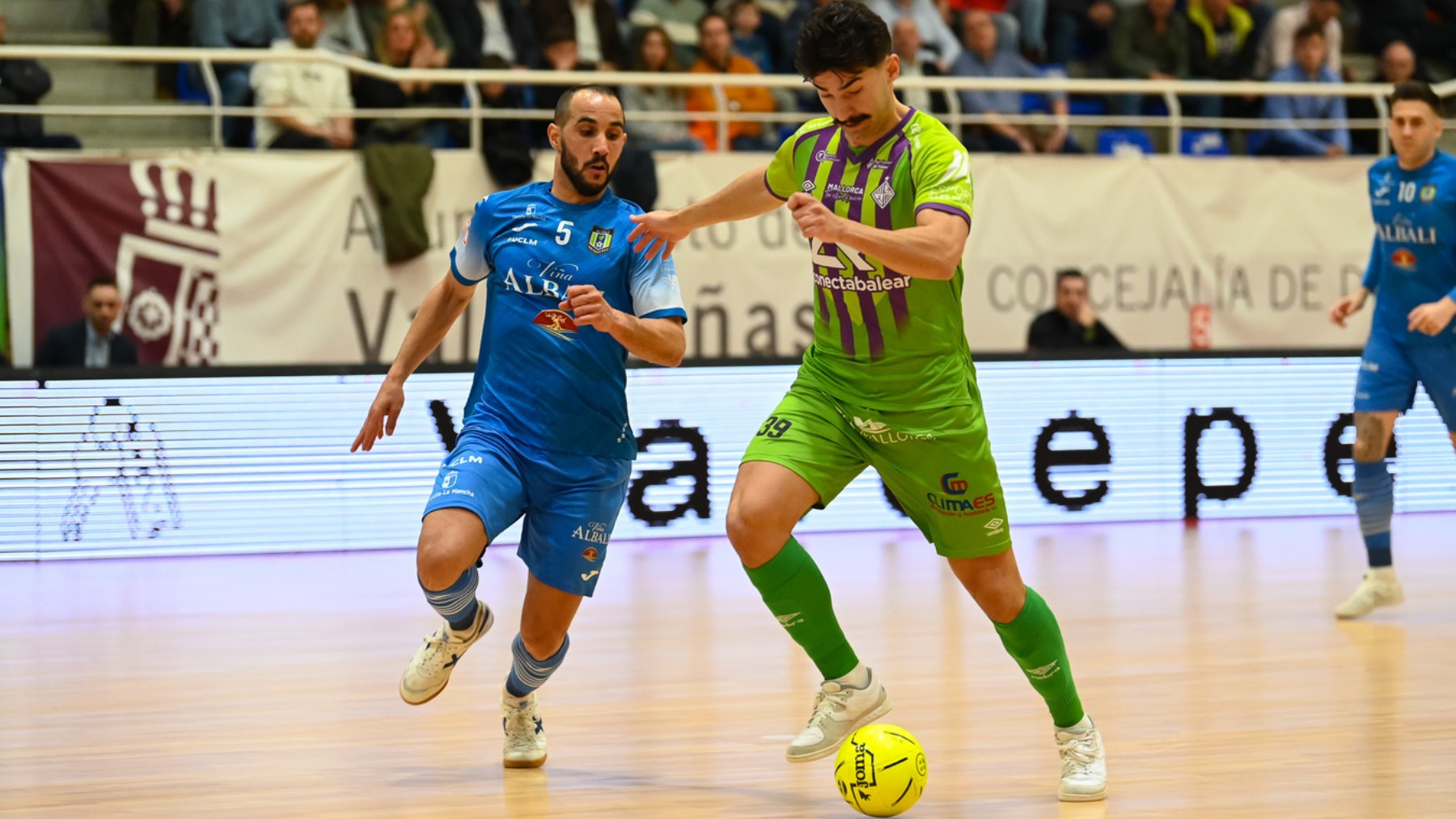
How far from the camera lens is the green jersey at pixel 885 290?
15.4ft

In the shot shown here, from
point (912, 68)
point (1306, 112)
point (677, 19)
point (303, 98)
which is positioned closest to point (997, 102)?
point (912, 68)

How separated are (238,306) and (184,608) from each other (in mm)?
3737

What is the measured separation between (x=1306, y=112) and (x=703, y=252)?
5.95 m

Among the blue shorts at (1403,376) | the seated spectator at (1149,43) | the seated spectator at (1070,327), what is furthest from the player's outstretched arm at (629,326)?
the seated spectator at (1149,43)

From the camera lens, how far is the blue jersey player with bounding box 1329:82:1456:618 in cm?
801

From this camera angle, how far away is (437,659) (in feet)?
17.1

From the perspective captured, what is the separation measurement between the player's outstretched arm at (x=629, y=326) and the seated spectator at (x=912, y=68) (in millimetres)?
8717

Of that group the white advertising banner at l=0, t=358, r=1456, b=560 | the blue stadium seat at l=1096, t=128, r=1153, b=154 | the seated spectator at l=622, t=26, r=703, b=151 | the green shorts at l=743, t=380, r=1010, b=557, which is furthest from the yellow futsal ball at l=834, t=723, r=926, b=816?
the blue stadium seat at l=1096, t=128, r=1153, b=154

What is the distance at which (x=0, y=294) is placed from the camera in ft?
36.2

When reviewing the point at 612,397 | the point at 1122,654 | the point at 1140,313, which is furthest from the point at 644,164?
the point at 612,397

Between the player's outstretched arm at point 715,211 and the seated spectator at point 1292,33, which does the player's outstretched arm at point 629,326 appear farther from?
the seated spectator at point 1292,33

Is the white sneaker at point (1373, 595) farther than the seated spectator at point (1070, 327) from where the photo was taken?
No

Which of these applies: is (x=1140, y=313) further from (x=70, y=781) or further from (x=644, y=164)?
(x=70, y=781)

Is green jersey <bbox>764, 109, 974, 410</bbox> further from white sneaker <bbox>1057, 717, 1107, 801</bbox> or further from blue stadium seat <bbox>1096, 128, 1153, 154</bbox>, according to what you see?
blue stadium seat <bbox>1096, 128, 1153, 154</bbox>
